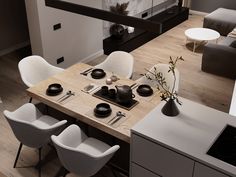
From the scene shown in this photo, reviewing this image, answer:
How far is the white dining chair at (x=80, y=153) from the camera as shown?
2.74 metres

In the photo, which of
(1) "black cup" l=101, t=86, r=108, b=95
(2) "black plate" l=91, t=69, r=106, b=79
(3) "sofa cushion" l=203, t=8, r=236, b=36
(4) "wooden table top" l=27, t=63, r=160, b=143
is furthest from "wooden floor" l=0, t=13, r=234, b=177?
(2) "black plate" l=91, t=69, r=106, b=79

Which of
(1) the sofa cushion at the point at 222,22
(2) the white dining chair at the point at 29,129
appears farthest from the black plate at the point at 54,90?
(1) the sofa cushion at the point at 222,22

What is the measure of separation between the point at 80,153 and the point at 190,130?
2.95 feet

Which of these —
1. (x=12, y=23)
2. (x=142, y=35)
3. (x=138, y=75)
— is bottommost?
(x=138, y=75)

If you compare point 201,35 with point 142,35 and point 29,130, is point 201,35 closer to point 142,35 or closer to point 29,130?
point 142,35

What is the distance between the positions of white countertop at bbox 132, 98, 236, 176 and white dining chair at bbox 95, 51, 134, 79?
1.29 m

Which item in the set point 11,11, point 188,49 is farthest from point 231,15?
point 11,11

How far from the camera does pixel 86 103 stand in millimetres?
3367

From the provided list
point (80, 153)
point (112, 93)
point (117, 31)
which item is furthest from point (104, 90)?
point (117, 31)

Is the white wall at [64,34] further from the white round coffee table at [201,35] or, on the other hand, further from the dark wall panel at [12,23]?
the white round coffee table at [201,35]

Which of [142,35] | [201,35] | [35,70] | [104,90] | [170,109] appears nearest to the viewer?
[170,109]

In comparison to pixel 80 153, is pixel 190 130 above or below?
above

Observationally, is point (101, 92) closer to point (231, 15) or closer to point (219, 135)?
point (219, 135)

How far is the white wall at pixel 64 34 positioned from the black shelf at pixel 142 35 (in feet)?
0.63
